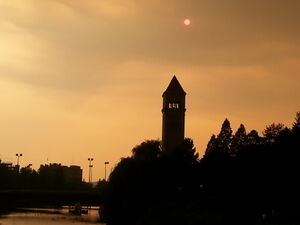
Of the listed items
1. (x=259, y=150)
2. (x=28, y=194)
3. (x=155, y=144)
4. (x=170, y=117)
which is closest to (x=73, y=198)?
(x=28, y=194)

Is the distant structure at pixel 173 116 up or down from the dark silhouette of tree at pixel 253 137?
up

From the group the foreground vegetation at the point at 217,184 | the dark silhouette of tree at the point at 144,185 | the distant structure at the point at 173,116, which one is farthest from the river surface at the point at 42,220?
the distant structure at the point at 173,116

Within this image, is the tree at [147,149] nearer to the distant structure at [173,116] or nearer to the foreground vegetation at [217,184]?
the distant structure at [173,116]

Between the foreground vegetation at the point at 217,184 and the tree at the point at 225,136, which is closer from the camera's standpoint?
the foreground vegetation at the point at 217,184

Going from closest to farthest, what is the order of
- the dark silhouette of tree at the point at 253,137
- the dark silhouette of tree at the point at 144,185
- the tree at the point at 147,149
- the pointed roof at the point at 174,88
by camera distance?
the dark silhouette of tree at the point at 144,185, the dark silhouette of tree at the point at 253,137, the tree at the point at 147,149, the pointed roof at the point at 174,88

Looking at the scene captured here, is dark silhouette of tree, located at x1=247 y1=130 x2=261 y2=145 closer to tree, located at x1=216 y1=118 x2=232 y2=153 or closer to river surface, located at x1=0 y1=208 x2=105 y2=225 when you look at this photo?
tree, located at x1=216 y1=118 x2=232 y2=153

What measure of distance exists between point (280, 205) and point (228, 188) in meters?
15.4

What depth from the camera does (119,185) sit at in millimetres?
82312

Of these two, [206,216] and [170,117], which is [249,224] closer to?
[206,216]

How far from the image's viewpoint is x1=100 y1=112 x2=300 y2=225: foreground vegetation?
66250 millimetres

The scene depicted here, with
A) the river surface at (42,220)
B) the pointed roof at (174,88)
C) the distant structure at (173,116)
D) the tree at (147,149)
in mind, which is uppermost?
the pointed roof at (174,88)

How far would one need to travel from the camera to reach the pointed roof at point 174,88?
13412cm

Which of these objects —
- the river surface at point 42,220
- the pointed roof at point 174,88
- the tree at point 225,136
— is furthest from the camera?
the pointed roof at point 174,88

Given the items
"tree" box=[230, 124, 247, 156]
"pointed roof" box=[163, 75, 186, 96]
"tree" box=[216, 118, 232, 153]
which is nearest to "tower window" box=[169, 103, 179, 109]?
"pointed roof" box=[163, 75, 186, 96]
